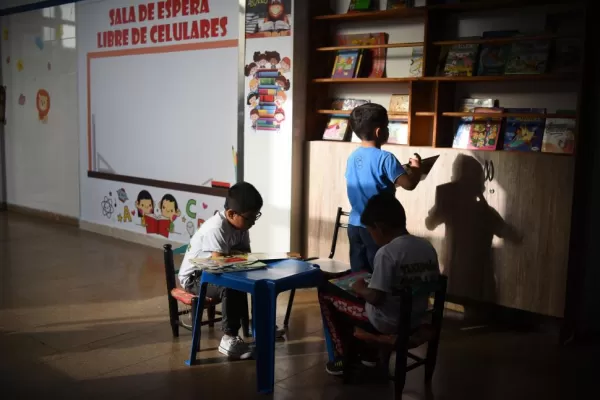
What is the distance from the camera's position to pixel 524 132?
4.50 metres

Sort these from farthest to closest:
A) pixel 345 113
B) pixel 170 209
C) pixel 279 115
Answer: pixel 170 209, pixel 279 115, pixel 345 113

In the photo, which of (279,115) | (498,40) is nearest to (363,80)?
(279,115)

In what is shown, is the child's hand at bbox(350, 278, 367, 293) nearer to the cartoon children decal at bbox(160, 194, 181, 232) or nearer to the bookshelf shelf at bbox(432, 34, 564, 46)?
the bookshelf shelf at bbox(432, 34, 564, 46)

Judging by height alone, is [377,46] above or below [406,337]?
above

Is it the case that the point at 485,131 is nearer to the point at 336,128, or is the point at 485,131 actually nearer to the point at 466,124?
the point at 466,124

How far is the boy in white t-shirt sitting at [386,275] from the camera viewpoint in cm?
301

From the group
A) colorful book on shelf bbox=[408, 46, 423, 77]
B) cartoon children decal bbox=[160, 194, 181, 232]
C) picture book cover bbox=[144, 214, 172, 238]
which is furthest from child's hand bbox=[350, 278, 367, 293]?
picture book cover bbox=[144, 214, 172, 238]

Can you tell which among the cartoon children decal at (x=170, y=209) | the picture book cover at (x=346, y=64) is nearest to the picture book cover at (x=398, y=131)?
the picture book cover at (x=346, y=64)

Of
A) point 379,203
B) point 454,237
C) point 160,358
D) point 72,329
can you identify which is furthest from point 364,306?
point 72,329

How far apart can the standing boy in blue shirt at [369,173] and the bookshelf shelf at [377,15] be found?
1.07m

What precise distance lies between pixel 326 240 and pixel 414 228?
822 millimetres

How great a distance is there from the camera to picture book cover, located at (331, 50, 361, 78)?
5.29 m

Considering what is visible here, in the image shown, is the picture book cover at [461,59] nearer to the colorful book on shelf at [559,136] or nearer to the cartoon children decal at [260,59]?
the colorful book on shelf at [559,136]

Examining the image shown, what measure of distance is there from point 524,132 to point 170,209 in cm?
372
